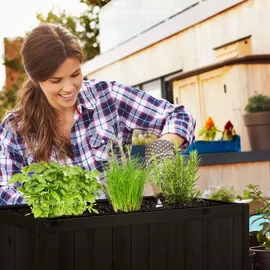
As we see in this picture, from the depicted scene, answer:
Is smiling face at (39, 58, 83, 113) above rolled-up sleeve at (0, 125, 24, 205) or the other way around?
above

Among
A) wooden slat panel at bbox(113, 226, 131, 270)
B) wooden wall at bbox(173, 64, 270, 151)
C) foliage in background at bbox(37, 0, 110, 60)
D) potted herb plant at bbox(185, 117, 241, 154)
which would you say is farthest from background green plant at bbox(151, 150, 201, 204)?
foliage in background at bbox(37, 0, 110, 60)

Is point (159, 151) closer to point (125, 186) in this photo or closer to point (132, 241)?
point (125, 186)

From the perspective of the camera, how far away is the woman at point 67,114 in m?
1.93

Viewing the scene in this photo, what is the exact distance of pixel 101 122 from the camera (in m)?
2.12

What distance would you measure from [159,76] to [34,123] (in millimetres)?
6662

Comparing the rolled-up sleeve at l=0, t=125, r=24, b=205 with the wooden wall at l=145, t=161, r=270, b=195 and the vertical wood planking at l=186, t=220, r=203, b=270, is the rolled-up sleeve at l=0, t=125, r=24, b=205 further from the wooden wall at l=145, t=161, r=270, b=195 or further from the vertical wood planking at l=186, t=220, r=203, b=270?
the wooden wall at l=145, t=161, r=270, b=195

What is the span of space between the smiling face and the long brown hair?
16 millimetres

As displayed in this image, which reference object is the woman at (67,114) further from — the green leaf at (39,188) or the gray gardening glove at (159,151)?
the green leaf at (39,188)

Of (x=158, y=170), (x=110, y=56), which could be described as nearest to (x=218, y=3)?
(x=110, y=56)

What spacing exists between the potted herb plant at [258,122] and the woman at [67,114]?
4.37 m

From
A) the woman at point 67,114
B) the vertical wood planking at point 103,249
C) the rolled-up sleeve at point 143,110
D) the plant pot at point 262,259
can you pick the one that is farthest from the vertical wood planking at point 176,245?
the rolled-up sleeve at point 143,110

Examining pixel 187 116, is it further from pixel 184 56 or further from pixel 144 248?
pixel 184 56

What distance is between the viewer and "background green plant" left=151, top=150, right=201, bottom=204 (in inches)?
59.8

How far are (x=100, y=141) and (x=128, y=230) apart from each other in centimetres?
80
